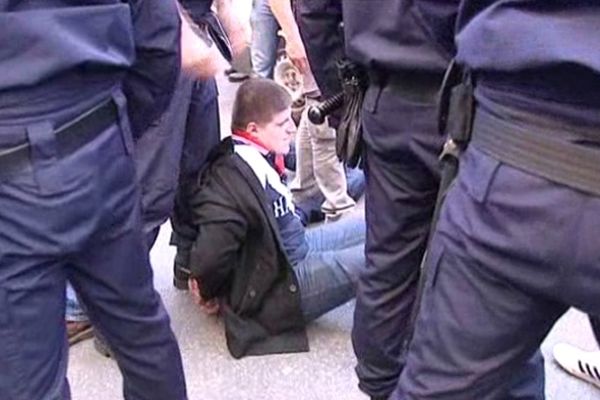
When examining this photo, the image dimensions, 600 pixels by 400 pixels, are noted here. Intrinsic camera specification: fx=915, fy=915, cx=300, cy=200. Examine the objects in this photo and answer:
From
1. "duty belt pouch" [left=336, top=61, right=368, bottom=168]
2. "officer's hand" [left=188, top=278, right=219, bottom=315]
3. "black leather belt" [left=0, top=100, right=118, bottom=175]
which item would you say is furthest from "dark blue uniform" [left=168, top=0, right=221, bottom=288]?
"black leather belt" [left=0, top=100, right=118, bottom=175]

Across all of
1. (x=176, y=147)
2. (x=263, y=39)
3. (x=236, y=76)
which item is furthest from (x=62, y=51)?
(x=236, y=76)

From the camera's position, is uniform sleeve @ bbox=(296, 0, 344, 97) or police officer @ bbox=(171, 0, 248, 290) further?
police officer @ bbox=(171, 0, 248, 290)

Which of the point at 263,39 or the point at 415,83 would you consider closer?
the point at 415,83

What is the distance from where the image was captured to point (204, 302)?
2.49 meters

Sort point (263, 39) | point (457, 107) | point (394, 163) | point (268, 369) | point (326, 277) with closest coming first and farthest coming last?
point (457, 107) < point (394, 163) < point (268, 369) < point (326, 277) < point (263, 39)

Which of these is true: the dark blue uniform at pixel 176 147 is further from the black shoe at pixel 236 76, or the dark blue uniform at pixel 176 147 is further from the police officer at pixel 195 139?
the black shoe at pixel 236 76

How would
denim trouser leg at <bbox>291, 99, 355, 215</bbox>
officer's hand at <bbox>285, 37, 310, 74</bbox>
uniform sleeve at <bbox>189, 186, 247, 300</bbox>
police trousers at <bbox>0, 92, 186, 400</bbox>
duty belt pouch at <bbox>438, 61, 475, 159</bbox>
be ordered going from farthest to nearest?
denim trouser leg at <bbox>291, 99, 355, 215</bbox> → officer's hand at <bbox>285, 37, 310, 74</bbox> → uniform sleeve at <bbox>189, 186, 247, 300</bbox> → police trousers at <bbox>0, 92, 186, 400</bbox> → duty belt pouch at <bbox>438, 61, 475, 159</bbox>

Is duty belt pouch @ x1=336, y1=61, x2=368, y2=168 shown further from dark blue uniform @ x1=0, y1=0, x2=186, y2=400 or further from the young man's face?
the young man's face

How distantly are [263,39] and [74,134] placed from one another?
3.12 meters

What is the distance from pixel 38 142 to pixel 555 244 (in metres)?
0.74

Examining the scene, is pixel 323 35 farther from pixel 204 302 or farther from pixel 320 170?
pixel 320 170

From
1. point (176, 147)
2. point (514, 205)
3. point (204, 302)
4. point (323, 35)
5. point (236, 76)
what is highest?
point (514, 205)

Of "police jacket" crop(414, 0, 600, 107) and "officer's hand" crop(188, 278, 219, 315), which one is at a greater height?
"police jacket" crop(414, 0, 600, 107)

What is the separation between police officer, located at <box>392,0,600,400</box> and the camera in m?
1.03
